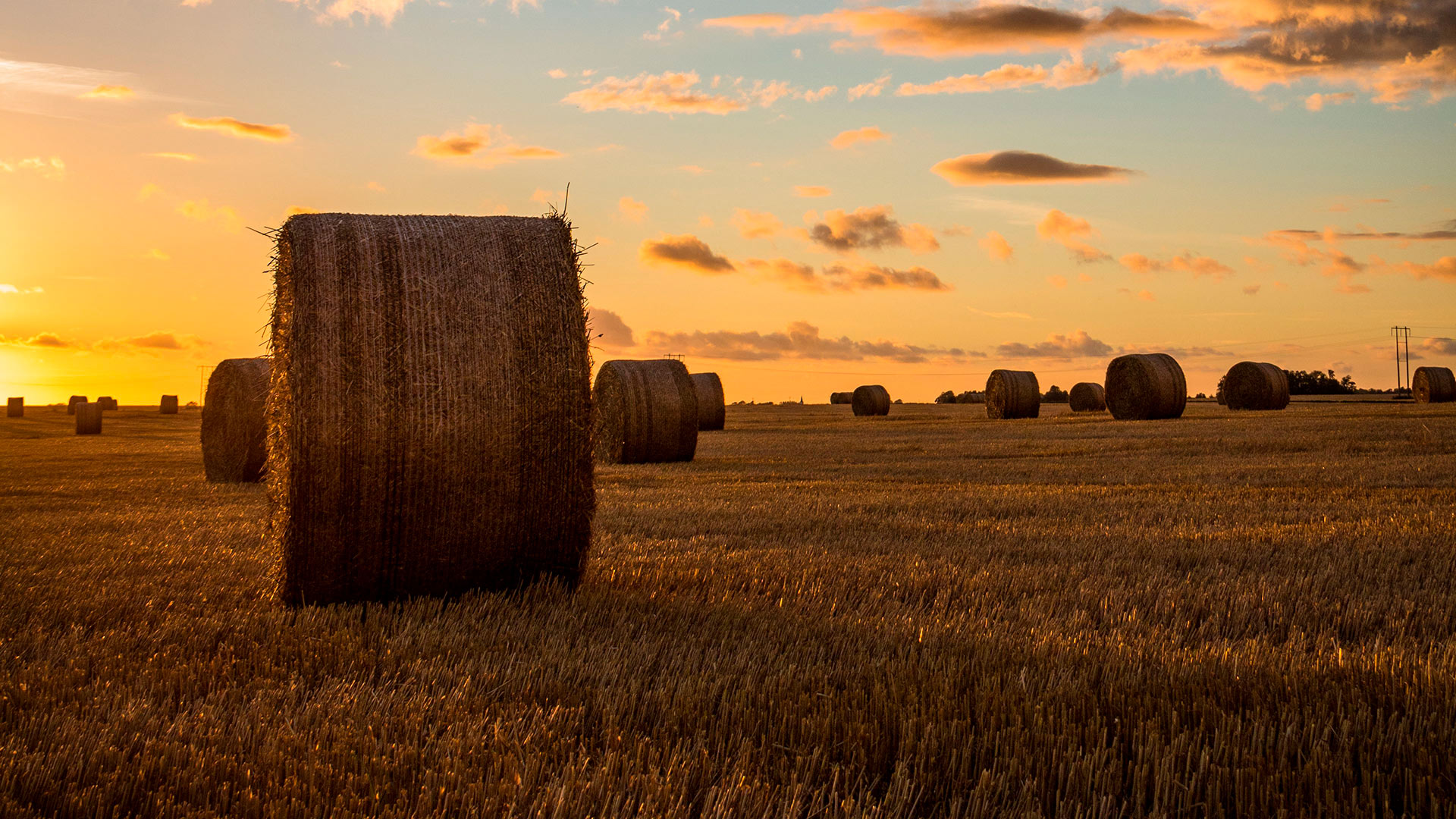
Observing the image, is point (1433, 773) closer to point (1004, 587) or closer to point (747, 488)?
point (1004, 587)

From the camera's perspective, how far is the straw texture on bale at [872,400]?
140 ft

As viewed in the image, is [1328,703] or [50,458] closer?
[1328,703]

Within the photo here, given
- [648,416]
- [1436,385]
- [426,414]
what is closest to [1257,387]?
[1436,385]

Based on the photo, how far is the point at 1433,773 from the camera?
123 inches

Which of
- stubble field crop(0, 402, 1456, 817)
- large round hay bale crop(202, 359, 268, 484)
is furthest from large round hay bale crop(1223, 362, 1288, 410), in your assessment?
large round hay bale crop(202, 359, 268, 484)

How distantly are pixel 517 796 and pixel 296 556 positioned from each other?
3341 mm

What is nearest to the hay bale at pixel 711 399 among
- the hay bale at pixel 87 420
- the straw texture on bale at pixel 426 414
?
the hay bale at pixel 87 420

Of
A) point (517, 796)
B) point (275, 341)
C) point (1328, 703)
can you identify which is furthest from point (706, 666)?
point (275, 341)

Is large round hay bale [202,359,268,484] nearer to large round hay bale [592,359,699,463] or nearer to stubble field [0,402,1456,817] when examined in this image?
large round hay bale [592,359,699,463]

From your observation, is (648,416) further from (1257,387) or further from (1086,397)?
(1086,397)

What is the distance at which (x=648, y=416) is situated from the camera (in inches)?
Result: 685

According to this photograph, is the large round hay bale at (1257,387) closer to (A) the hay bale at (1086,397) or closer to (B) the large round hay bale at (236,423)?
(A) the hay bale at (1086,397)

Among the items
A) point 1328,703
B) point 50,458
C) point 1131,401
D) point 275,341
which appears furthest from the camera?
point 1131,401

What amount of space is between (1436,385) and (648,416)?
3624cm
